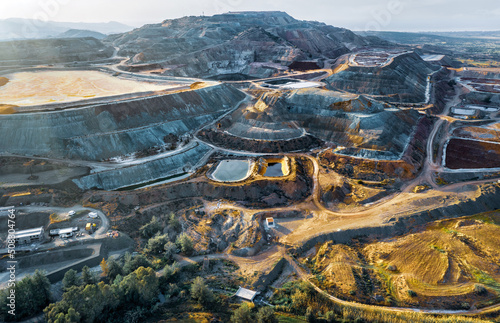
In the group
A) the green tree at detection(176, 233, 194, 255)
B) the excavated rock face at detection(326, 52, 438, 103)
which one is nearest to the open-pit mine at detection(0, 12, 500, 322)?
the green tree at detection(176, 233, 194, 255)

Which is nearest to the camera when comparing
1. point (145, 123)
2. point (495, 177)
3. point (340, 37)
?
point (495, 177)

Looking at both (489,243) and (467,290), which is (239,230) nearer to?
(467,290)

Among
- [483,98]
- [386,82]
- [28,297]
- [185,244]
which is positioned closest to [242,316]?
[185,244]

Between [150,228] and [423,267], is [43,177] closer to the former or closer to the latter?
[150,228]

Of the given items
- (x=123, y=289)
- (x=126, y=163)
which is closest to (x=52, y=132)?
(x=126, y=163)

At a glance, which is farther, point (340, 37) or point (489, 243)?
point (340, 37)

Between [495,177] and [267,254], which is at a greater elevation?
[495,177]
